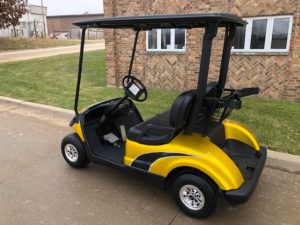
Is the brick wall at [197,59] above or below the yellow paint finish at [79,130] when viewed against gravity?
above

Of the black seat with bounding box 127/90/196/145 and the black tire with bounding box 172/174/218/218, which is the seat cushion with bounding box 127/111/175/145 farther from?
the black tire with bounding box 172/174/218/218

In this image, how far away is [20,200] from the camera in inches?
122

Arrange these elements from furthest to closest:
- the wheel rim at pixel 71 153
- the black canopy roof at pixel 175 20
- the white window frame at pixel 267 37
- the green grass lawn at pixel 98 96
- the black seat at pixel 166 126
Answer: the white window frame at pixel 267 37, the green grass lawn at pixel 98 96, the wheel rim at pixel 71 153, the black seat at pixel 166 126, the black canopy roof at pixel 175 20

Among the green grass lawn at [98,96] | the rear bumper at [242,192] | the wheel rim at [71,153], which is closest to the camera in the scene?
the rear bumper at [242,192]

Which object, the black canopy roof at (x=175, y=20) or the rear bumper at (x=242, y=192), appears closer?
the black canopy roof at (x=175, y=20)

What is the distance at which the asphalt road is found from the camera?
2777 millimetres

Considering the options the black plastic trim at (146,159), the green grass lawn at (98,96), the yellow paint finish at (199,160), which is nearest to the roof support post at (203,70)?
the yellow paint finish at (199,160)

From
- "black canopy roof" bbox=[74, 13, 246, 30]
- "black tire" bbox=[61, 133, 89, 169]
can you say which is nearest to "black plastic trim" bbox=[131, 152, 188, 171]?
"black tire" bbox=[61, 133, 89, 169]

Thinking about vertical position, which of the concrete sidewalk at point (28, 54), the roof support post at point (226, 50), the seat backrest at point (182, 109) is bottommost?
the concrete sidewalk at point (28, 54)

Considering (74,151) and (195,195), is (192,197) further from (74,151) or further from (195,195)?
(74,151)

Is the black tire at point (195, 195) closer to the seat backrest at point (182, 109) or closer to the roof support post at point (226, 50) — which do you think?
the seat backrest at point (182, 109)

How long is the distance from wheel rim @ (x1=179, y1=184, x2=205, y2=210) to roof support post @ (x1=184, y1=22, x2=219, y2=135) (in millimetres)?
540

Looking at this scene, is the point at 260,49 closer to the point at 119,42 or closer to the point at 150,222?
the point at 119,42

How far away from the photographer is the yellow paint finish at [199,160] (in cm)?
255
